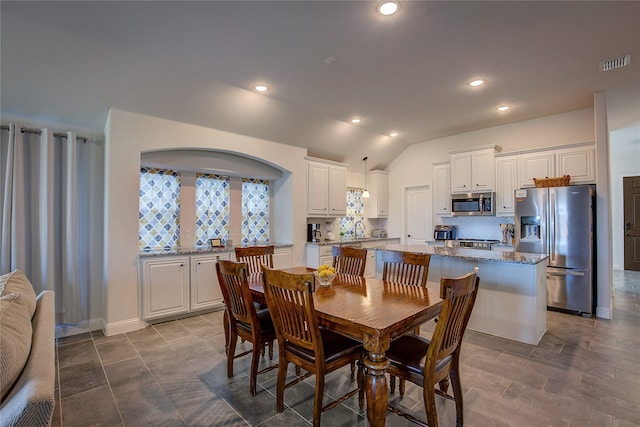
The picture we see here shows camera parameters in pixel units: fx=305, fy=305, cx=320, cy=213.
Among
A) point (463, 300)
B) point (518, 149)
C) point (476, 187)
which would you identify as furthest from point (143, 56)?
point (518, 149)

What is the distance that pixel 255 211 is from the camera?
5.32m

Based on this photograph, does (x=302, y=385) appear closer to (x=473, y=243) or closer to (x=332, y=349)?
(x=332, y=349)

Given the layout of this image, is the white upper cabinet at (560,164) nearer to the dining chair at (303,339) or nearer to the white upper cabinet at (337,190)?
the white upper cabinet at (337,190)

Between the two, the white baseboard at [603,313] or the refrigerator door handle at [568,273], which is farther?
the refrigerator door handle at [568,273]

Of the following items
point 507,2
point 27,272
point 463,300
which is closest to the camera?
point 463,300

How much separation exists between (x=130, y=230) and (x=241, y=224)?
1764 millimetres

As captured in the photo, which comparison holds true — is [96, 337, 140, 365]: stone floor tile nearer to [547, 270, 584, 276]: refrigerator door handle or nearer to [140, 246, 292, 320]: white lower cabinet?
[140, 246, 292, 320]: white lower cabinet

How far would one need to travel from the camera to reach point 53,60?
9.10 ft

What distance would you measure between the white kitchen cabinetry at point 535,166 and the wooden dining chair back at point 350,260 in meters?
3.36

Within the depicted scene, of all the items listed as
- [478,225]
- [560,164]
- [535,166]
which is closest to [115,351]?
[478,225]

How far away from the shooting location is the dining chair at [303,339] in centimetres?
180

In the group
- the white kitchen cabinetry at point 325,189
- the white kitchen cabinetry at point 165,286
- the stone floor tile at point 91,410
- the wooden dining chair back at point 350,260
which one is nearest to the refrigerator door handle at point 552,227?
the wooden dining chair back at point 350,260

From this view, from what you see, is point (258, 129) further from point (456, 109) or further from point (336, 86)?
point (456, 109)

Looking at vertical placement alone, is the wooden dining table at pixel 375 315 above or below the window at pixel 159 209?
below
